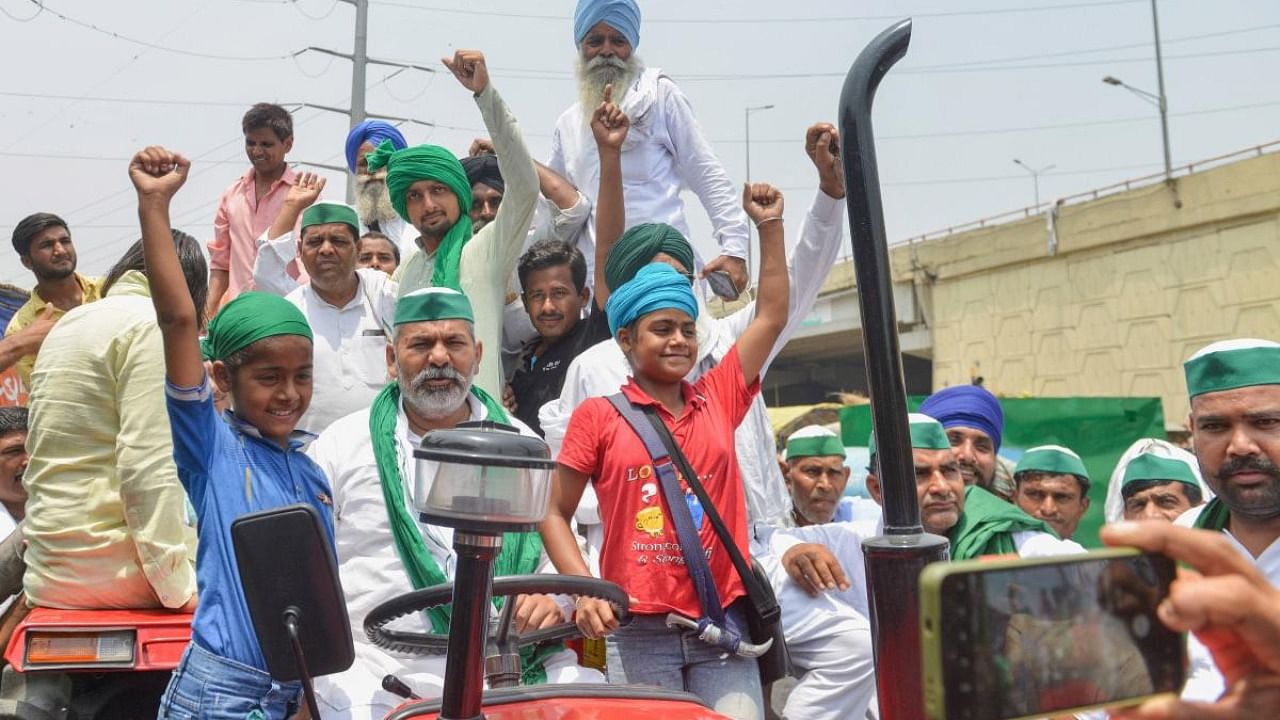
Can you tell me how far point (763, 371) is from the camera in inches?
173

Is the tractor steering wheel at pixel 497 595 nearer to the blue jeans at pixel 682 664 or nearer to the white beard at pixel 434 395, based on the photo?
the blue jeans at pixel 682 664

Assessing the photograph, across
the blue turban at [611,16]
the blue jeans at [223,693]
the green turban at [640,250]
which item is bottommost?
the blue jeans at [223,693]

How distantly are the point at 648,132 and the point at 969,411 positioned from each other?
2309mm

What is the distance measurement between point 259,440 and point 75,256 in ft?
14.3

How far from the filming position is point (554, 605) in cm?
303

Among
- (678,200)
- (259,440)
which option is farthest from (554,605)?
(678,200)

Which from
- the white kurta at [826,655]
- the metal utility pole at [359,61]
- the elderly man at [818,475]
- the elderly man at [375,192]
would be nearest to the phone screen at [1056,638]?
the white kurta at [826,655]

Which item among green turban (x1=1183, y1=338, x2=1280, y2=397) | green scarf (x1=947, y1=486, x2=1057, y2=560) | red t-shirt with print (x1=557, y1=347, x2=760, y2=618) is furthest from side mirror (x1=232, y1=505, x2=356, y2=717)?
green scarf (x1=947, y1=486, x2=1057, y2=560)

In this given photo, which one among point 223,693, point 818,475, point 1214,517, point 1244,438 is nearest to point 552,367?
point 818,475

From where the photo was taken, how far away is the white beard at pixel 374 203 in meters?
7.69

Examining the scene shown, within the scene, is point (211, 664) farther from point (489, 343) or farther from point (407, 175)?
point (407, 175)

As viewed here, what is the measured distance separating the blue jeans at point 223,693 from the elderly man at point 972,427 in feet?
11.3

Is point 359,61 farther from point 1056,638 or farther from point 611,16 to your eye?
point 1056,638

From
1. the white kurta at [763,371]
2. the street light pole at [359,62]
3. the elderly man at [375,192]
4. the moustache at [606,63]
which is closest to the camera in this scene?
the white kurta at [763,371]
